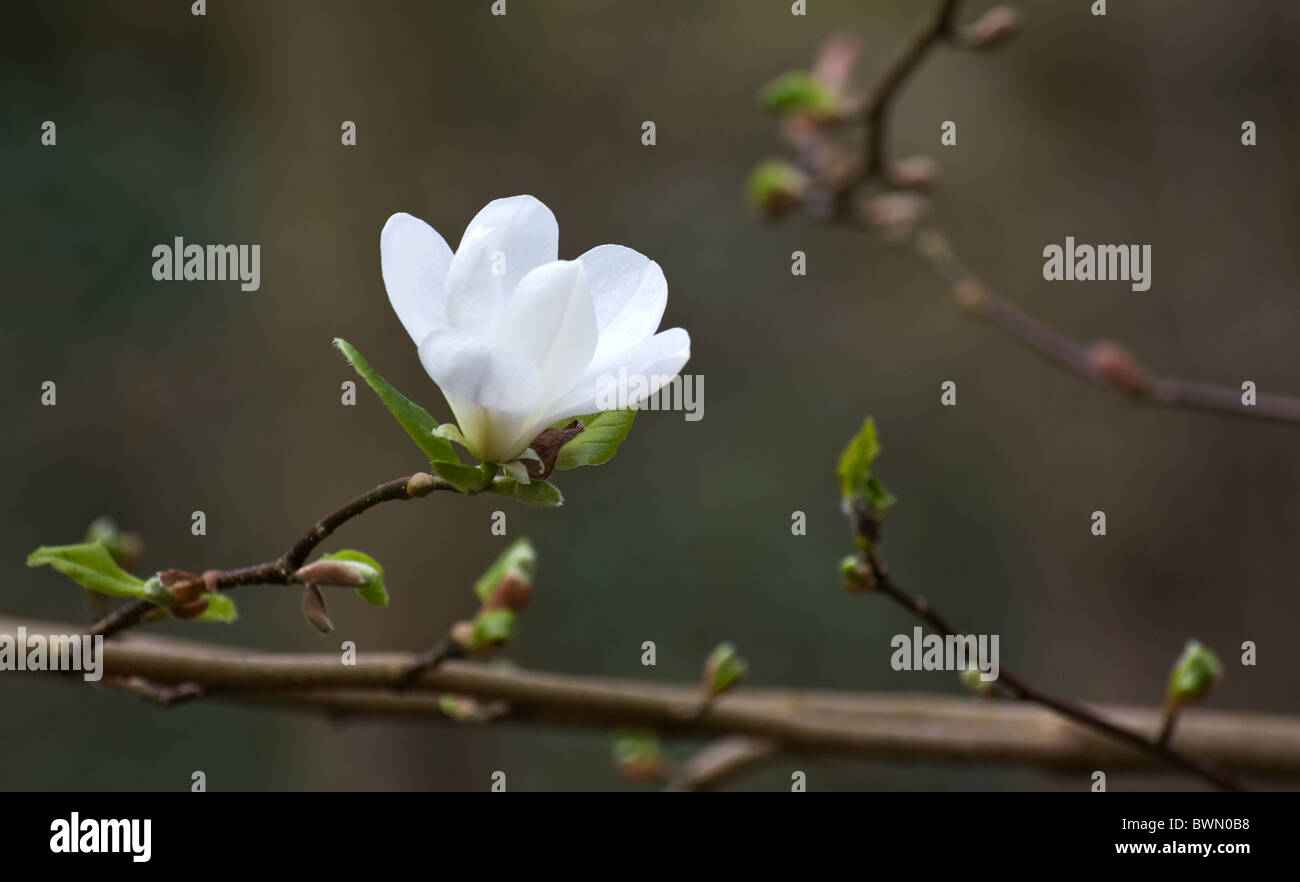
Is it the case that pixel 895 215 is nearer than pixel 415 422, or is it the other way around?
pixel 415 422

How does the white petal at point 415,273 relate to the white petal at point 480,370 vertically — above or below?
above

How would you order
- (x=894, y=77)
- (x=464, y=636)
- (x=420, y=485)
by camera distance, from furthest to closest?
1. (x=894, y=77)
2. (x=464, y=636)
3. (x=420, y=485)

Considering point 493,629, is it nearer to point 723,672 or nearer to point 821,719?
point 723,672

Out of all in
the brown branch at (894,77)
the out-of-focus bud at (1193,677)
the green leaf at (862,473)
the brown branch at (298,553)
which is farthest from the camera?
the brown branch at (894,77)

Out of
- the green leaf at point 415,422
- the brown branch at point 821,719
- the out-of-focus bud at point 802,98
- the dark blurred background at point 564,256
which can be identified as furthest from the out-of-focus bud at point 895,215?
the green leaf at point 415,422

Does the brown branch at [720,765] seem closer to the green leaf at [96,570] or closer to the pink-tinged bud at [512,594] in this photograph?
the pink-tinged bud at [512,594]

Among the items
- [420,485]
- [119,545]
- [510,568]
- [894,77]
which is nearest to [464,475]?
[420,485]

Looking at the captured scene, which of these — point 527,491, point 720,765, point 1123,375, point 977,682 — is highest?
point 1123,375
